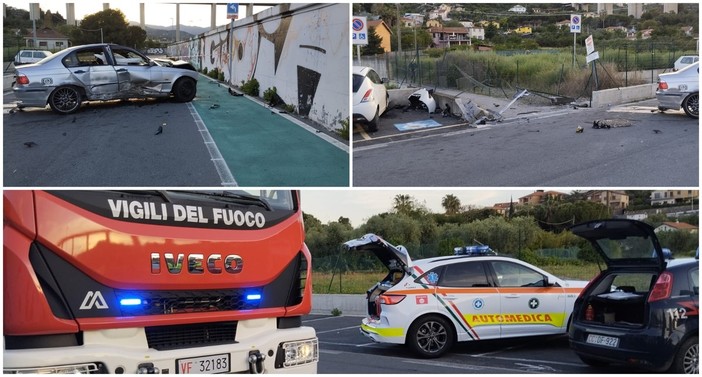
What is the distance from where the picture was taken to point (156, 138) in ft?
35.8

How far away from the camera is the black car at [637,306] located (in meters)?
6.14

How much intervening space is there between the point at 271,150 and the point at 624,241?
18.5 feet

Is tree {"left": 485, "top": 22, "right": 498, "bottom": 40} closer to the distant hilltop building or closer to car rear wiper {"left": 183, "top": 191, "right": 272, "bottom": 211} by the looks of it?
the distant hilltop building

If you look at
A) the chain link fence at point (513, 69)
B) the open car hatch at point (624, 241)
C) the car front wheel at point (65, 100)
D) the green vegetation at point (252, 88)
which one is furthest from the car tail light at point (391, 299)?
the green vegetation at point (252, 88)

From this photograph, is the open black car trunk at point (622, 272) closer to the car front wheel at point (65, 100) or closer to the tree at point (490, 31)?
the car front wheel at point (65, 100)

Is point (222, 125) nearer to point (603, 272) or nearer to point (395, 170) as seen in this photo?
Result: point (395, 170)

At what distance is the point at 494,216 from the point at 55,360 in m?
16.0

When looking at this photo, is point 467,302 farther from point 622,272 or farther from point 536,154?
point 536,154

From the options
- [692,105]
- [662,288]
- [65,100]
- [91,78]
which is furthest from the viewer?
[692,105]

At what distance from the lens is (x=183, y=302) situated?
473 cm

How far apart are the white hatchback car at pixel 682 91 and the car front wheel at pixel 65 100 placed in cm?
1141

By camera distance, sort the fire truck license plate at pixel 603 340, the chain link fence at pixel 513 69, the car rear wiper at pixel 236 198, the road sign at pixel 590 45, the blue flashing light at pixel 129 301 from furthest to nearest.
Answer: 1. the chain link fence at pixel 513 69
2. the road sign at pixel 590 45
3. the fire truck license plate at pixel 603 340
4. the car rear wiper at pixel 236 198
5. the blue flashing light at pixel 129 301

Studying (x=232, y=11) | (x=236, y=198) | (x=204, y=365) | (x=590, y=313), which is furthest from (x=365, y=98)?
(x=204, y=365)

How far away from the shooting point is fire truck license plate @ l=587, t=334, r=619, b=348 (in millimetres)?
6531
